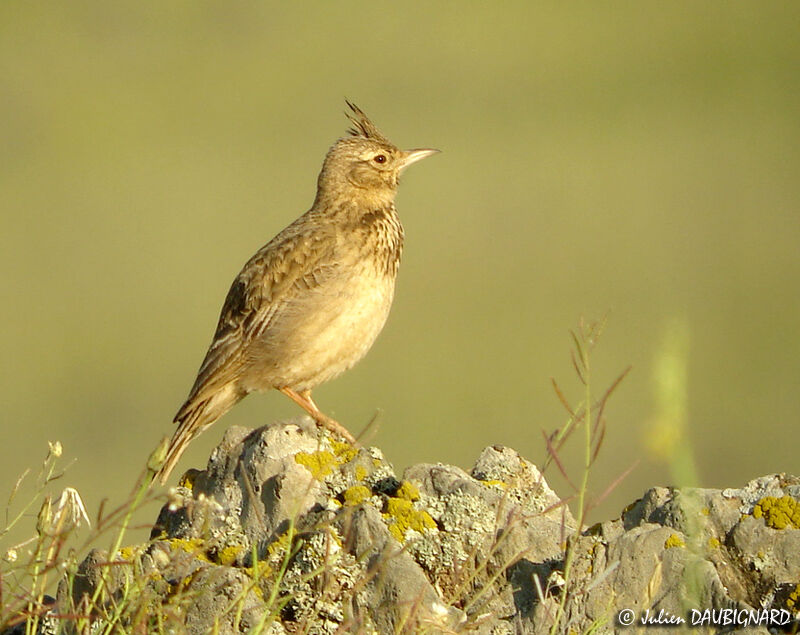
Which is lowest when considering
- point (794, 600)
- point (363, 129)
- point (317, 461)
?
point (794, 600)

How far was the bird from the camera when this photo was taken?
26.8 ft

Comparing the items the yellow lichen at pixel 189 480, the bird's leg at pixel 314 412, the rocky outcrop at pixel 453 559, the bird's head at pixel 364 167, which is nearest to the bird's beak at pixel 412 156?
the bird's head at pixel 364 167

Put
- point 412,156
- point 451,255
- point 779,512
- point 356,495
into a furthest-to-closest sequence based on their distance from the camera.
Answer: point 451,255 < point 412,156 < point 356,495 < point 779,512

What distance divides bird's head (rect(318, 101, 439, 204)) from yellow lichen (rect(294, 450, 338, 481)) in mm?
3131

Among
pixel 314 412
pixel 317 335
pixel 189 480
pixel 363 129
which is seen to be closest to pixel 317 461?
pixel 189 480

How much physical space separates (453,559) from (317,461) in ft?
2.43

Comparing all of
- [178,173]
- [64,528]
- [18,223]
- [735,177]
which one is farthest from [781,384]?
[64,528]

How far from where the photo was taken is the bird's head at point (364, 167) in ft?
29.4

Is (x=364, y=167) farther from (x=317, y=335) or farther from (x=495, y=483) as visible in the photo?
(x=495, y=483)

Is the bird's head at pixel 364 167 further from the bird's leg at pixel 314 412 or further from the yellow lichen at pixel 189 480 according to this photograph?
the yellow lichen at pixel 189 480

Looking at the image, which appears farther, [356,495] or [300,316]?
[300,316]

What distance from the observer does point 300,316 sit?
26.9ft

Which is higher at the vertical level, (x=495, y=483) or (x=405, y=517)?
(x=495, y=483)

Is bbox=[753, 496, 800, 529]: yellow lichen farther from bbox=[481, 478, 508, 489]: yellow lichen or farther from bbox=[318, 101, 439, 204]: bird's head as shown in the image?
bbox=[318, 101, 439, 204]: bird's head
